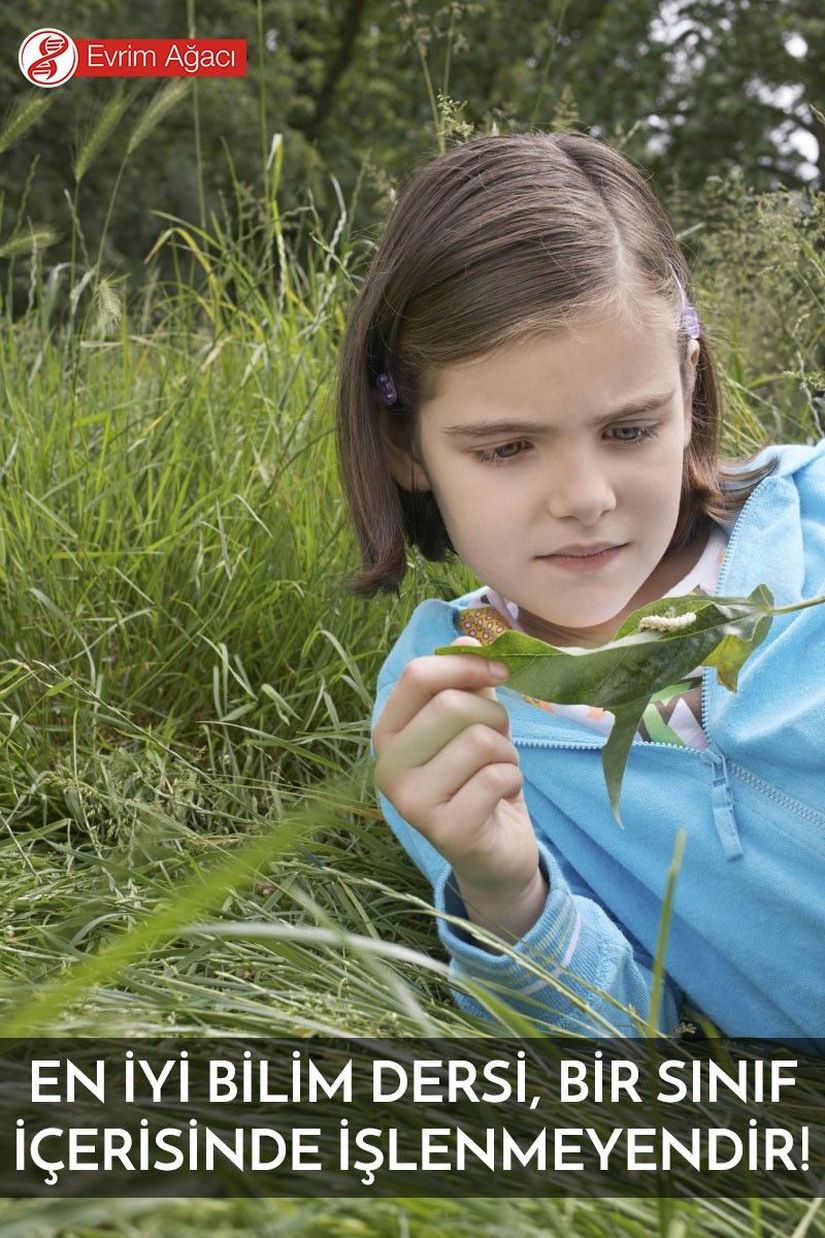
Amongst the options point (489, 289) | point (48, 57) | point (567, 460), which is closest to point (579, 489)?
point (567, 460)

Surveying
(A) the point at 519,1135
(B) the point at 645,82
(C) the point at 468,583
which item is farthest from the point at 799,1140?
(B) the point at 645,82

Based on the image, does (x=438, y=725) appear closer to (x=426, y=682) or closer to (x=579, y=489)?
(x=426, y=682)

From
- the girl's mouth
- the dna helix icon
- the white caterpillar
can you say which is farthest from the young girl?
the dna helix icon

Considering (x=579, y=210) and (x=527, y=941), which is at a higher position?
(x=579, y=210)

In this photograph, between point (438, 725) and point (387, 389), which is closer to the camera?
point (438, 725)

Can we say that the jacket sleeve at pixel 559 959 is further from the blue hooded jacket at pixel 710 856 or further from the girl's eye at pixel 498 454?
the girl's eye at pixel 498 454

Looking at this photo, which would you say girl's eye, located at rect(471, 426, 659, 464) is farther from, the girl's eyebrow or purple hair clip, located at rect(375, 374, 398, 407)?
purple hair clip, located at rect(375, 374, 398, 407)

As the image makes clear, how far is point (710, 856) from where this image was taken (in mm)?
1415

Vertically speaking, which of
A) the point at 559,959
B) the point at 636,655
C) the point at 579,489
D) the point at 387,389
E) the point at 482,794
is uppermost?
the point at 387,389

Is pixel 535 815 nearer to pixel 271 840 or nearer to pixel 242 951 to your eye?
pixel 242 951

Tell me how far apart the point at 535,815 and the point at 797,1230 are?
856 mm

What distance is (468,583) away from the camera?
201 centimetres

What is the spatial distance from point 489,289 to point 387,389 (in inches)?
8.9

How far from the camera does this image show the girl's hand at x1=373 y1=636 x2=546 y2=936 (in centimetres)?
107
